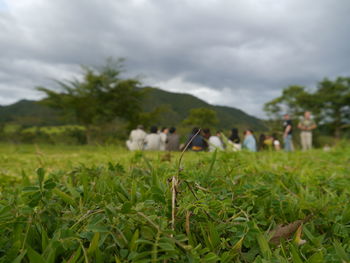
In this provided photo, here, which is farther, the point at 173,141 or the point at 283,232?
the point at 173,141

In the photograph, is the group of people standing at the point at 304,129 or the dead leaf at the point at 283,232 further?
the group of people standing at the point at 304,129

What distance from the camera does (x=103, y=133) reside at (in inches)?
797

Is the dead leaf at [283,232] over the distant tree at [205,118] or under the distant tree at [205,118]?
under

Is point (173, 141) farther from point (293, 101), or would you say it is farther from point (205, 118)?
point (293, 101)

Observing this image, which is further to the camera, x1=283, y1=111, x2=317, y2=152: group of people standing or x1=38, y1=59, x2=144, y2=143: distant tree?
x1=38, y1=59, x2=144, y2=143: distant tree

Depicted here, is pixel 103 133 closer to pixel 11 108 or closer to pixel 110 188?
pixel 110 188

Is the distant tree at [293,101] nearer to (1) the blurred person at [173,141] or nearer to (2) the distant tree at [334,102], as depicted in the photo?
(2) the distant tree at [334,102]

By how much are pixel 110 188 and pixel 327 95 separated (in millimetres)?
47140

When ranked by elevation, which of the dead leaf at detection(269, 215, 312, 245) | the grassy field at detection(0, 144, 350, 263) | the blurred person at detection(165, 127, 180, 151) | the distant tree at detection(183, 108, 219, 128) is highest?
the distant tree at detection(183, 108, 219, 128)

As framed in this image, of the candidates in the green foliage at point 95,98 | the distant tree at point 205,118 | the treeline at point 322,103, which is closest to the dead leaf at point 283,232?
the distant tree at point 205,118

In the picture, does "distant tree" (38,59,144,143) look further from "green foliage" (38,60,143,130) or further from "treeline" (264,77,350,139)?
"treeline" (264,77,350,139)

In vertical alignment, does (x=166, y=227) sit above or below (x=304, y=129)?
below

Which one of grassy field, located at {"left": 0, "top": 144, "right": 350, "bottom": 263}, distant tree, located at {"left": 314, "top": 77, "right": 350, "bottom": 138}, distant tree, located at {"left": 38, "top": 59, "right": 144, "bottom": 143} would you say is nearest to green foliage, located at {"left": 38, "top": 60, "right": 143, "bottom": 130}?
distant tree, located at {"left": 38, "top": 59, "right": 144, "bottom": 143}

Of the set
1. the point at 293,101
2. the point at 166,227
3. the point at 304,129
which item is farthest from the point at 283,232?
the point at 293,101
